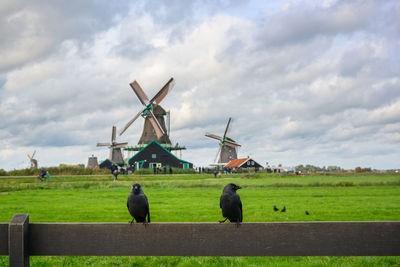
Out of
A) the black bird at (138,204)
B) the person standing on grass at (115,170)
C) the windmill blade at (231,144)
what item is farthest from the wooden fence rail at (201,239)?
the windmill blade at (231,144)

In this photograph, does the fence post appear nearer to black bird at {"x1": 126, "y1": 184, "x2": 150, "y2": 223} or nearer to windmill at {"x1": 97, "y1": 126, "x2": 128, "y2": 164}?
black bird at {"x1": 126, "y1": 184, "x2": 150, "y2": 223}

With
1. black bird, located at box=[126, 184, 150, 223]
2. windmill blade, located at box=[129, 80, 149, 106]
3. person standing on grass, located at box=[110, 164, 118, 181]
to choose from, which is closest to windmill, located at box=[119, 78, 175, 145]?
windmill blade, located at box=[129, 80, 149, 106]

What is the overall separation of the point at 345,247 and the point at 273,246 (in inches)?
32.9

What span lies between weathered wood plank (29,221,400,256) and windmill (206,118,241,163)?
93897 millimetres

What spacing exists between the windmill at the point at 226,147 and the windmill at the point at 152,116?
22.5 meters

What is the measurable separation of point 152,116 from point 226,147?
3034 cm

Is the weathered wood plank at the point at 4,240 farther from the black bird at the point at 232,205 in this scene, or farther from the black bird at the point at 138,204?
the black bird at the point at 232,205

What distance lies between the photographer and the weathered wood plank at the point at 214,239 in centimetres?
415

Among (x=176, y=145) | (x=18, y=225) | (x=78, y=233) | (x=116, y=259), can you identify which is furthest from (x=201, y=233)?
(x=176, y=145)

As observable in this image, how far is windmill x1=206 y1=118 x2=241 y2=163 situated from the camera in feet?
323

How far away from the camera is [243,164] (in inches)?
3711

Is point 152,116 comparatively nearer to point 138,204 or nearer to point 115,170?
point 115,170

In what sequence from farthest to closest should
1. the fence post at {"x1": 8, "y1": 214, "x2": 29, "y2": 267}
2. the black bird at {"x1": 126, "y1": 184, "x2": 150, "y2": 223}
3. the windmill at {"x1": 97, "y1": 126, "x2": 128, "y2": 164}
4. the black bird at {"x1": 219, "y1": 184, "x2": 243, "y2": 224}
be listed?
the windmill at {"x1": 97, "y1": 126, "x2": 128, "y2": 164} → the black bird at {"x1": 126, "y1": 184, "x2": 150, "y2": 223} → the black bird at {"x1": 219, "y1": 184, "x2": 243, "y2": 224} → the fence post at {"x1": 8, "y1": 214, "x2": 29, "y2": 267}

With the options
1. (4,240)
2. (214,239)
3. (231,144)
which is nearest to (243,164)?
(231,144)
